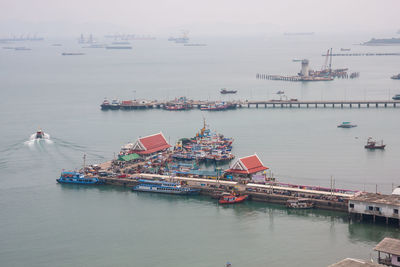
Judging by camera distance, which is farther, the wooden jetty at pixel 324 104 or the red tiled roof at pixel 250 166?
the wooden jetty at pixel 324 104

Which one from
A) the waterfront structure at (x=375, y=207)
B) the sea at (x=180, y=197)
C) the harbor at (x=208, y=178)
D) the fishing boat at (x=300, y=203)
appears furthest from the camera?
the fishing boat at (x=300, y=203)

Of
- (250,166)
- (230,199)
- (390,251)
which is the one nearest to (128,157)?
(250,166)

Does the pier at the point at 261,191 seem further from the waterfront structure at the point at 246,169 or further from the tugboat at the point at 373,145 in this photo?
the tugboat at the point at 373,145

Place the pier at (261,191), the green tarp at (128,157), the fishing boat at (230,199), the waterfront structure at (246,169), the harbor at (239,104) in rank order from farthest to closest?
the harbor at (239,104) → the green tarp at (128,157) → the waterfront structure at (246,169) → the fishing boat at (230,199) → the pier at (261,191)

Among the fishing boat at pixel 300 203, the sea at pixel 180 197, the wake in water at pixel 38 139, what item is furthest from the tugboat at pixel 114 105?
the fishing boat at pixel 300 203

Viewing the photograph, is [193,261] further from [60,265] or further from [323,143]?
[323,143]

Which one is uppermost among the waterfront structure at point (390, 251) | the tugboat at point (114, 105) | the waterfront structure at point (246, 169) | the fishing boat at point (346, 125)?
the tugboat at point (114, 105)

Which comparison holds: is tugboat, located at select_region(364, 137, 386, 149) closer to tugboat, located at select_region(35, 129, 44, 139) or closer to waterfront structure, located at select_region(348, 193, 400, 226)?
waterfront structure, located at select_region(348, 193, 400, 226)
